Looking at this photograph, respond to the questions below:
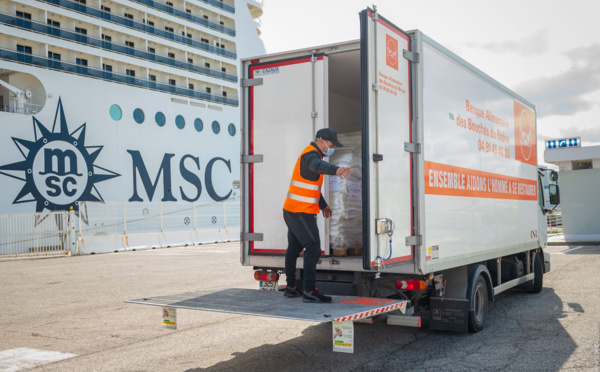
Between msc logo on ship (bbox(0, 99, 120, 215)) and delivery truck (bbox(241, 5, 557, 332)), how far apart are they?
1963 cm

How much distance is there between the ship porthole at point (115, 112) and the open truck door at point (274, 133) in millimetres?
24100

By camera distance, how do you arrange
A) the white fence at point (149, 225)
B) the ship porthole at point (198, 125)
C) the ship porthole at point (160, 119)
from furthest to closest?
the ship porthole at point (198, 125)
the ship porthole at point (160, 119)
the white fence at point (149, 225)

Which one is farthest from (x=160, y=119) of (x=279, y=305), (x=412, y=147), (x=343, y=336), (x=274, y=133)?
(x=343, y=336)

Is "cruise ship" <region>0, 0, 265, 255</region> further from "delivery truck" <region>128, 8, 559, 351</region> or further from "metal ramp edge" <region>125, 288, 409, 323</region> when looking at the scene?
"metal ramp edge" <region>125, 288, 409, 323</region>

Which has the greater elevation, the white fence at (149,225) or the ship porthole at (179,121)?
the ship porthole at (179,121)

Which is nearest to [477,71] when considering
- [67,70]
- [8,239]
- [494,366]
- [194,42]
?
[494,366]

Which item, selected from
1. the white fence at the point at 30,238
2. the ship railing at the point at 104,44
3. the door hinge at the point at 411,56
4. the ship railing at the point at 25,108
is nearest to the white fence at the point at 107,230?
the white fence at the point at 30,238

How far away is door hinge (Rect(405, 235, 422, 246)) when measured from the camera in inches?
209

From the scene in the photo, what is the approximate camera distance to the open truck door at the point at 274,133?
5.94m

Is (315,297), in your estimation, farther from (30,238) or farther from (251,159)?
(30,238)

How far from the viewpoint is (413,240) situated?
5.36 metres

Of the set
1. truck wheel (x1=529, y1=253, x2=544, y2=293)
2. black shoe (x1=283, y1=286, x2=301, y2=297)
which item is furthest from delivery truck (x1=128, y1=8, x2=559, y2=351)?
truck wheel (x1=529, y1=253, x2=544, y2=293)

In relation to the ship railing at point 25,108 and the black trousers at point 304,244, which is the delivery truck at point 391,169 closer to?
the black trousers at point 304,244

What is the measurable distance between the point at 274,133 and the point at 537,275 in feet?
18.4
